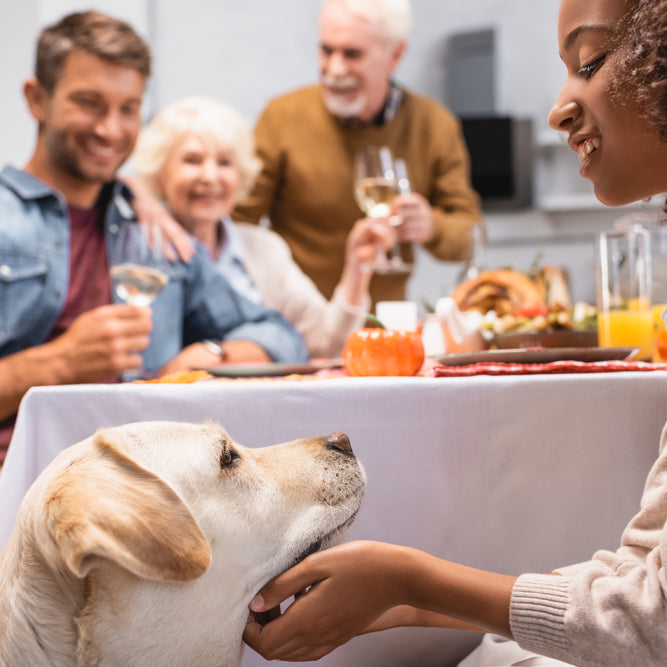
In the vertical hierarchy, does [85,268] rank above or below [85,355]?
above

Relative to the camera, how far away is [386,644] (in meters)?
1.15

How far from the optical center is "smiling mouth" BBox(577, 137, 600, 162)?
0.96 meters

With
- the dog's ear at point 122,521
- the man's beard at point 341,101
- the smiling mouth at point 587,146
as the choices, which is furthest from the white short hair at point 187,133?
the dog's ear at point 122,521

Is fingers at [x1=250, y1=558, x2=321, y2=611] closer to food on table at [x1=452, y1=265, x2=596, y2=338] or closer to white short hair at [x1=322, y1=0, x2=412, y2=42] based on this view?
food on table at [x1=452, y1=265, x2=596, y2=338]

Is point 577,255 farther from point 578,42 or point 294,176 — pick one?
point 578,42

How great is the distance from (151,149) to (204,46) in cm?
340

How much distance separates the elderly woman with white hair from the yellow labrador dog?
176 centimetres

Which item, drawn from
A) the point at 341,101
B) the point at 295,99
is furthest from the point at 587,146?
the point at 295,99

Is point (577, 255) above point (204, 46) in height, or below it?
below

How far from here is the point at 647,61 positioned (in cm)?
87

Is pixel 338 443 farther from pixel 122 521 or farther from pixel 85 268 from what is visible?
pixel 85 268

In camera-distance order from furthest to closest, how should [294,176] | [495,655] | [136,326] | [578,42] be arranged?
[294,176] → [136,326] → [495,655] → [578,42]

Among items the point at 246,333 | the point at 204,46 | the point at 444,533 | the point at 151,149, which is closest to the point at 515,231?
the point at 204,46

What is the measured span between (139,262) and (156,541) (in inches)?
39.4
